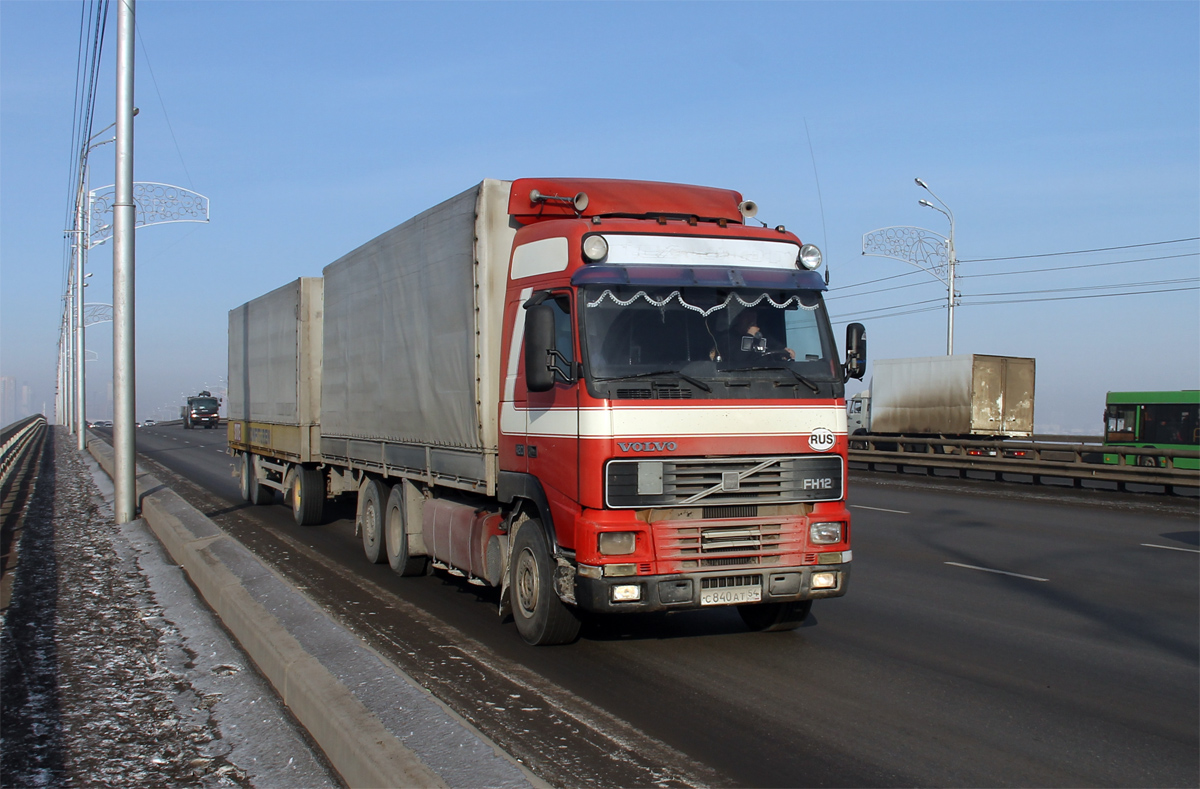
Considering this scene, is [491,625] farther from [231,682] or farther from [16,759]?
[16,759]

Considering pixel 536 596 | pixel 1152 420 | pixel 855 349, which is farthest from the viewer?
pixel 1152 420

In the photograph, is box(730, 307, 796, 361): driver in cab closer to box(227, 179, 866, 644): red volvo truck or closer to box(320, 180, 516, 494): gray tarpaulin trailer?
box(227, 179, 866, 644): red volvo truck

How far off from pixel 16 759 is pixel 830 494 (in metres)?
5.29

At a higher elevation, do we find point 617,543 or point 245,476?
point 617,543

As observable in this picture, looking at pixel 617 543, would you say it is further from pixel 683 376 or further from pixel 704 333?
pixel 704 333

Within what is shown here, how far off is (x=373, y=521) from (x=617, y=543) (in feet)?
19.3

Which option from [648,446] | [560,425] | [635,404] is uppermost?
[635,404]

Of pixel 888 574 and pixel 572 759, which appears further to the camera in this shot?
pixel 888 574

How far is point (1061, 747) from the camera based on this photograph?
532cm

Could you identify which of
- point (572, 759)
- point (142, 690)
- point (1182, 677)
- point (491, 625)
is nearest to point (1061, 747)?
point (1182, 677)

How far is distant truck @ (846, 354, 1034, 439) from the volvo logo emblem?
26711mm

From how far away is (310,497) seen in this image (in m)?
15.1

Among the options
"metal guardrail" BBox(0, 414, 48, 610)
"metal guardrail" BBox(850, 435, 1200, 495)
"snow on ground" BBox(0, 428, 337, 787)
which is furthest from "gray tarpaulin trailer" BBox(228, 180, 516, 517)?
"metal guardrail" BBox(850, 435, 1200, 495)

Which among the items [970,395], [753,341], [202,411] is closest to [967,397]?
[970,395]
